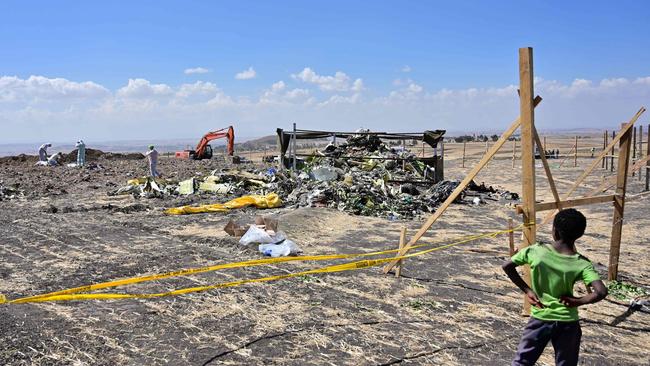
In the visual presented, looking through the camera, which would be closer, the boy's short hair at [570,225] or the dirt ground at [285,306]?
the boy's short hair at [570,225]

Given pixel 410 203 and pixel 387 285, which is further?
pixel 410 203

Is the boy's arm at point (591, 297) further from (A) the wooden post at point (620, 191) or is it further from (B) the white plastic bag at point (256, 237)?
(B) the white plastic bag at point (256, 237)

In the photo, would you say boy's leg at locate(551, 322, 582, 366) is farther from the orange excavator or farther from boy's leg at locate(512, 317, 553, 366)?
the orange excavator

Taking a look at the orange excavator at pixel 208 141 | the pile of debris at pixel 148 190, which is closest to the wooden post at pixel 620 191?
the pile of debris at pixel 148 190

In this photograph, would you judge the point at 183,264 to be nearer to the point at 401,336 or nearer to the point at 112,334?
the point at 112,334

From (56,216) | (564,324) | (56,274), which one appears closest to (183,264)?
(56,274)

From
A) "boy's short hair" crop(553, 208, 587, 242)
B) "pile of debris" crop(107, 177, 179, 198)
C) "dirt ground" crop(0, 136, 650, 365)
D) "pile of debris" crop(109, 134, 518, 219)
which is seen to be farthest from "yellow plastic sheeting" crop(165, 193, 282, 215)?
"boy's short hair" crop(553, 208, 587, 242)

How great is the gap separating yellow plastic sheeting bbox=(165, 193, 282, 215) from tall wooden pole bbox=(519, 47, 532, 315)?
29.5 feet

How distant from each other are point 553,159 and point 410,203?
22440 mm

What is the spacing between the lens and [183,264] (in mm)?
7586

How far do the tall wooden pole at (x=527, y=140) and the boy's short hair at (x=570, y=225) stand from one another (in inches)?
74.0

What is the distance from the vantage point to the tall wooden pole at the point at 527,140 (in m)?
5.13

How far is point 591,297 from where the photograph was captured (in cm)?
317

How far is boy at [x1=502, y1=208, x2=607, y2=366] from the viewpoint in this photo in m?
3.23
